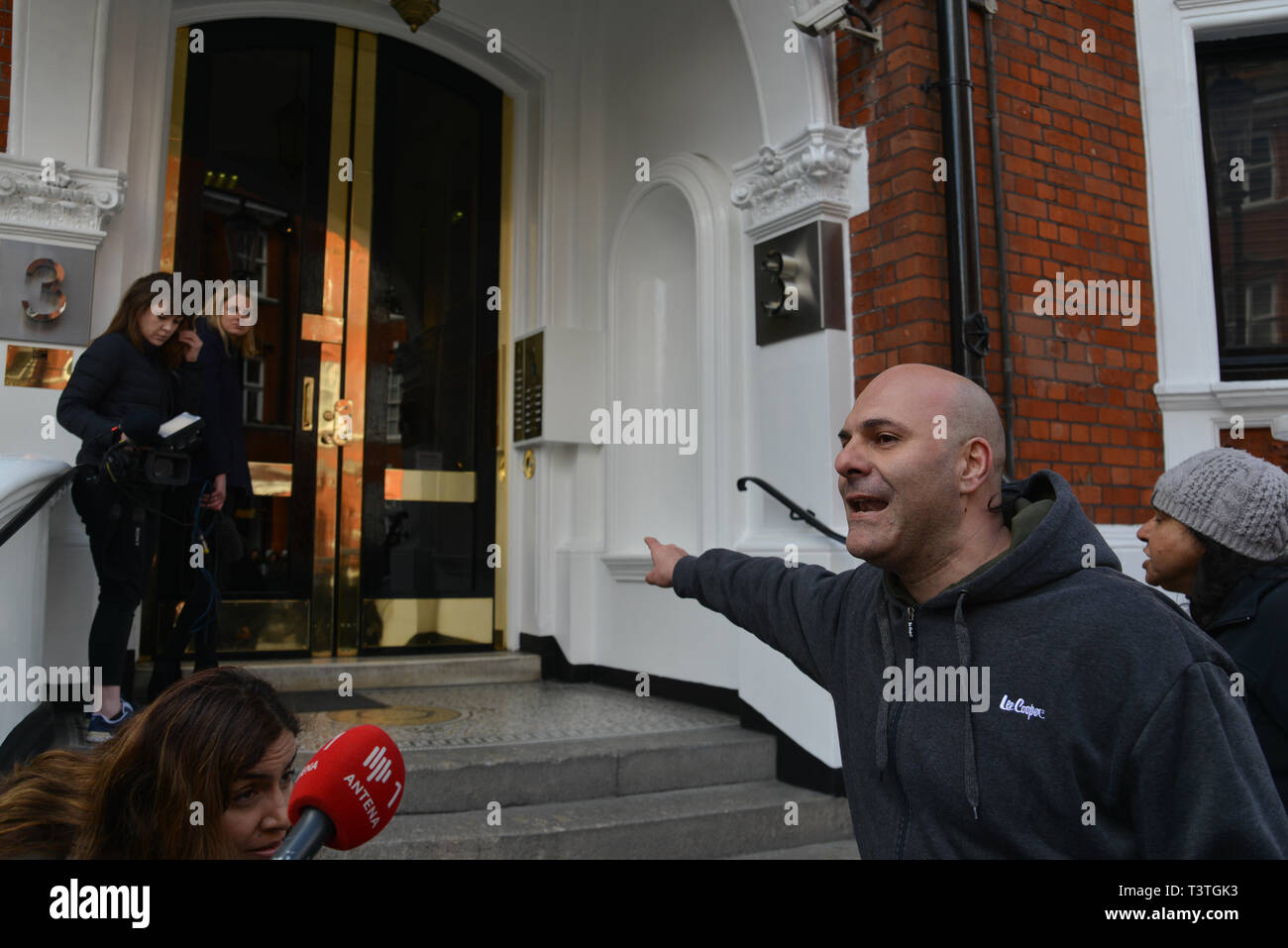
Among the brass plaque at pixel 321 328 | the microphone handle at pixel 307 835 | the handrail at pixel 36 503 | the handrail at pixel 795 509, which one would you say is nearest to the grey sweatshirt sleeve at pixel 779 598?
the microphone handle at pixel 307 835

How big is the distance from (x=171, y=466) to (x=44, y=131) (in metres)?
2.00

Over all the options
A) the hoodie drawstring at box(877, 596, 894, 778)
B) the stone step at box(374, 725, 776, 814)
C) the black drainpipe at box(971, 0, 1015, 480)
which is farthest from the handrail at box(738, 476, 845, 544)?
the hoodie drawstring at box(877, 596, 894, 778)

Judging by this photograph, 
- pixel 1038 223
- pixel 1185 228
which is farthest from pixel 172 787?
pixel 1185 228

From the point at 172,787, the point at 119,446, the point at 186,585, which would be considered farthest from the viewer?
the point at 186,585

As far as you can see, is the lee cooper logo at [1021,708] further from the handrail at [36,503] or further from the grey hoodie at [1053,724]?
the handrail at [36,503]

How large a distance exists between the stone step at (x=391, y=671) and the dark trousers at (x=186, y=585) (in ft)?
2.38

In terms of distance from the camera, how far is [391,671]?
5840 millimetres

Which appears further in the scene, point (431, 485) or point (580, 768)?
point (431, 485)

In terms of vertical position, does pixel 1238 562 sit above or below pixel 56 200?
below

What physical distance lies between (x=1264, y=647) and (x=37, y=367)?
5.10 metres

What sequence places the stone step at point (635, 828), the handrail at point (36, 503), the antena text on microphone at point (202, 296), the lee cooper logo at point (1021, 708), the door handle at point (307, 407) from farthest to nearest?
the door handle at point (307, 407), the antena text on microphone at point (202, 296), the stone step at point (635, 828), the handrail at point (36, 503), the lee cooper logo at point (1021, 708)

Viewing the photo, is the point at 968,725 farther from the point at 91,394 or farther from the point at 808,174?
the point at 91,394

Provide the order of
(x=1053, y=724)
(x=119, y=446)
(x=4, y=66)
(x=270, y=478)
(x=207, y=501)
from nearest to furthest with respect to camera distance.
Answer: (x=1053, y=724) → (x=119, y=446) → (x=207, y=501) → (x=4, y=66) → (x=270, y=478)

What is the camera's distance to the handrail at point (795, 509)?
447cm
